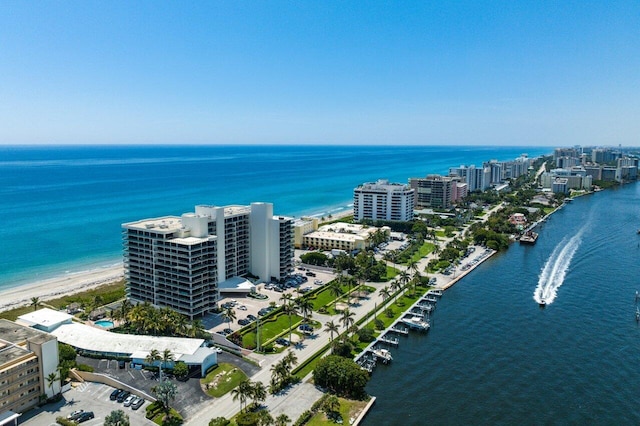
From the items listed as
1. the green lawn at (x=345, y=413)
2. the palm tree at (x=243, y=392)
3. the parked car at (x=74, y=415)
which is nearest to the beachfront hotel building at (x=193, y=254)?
the parked car at (x=74, y=415)

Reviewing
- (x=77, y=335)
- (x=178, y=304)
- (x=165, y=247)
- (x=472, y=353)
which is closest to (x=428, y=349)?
(x=472, y=353)

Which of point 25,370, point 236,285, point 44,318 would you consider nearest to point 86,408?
point 25,370

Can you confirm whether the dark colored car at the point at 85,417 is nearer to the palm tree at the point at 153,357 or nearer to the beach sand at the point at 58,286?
the palm tree at the point at 153,357

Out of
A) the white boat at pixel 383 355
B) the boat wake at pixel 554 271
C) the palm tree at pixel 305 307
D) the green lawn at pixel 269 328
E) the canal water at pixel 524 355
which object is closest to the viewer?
the canal water at pixel 524 355

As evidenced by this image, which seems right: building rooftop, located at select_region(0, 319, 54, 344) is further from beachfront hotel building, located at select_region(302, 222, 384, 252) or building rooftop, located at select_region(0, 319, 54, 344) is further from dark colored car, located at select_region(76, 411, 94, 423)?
beachfront hotel building, located at select_region(302, 222, 384, 252)

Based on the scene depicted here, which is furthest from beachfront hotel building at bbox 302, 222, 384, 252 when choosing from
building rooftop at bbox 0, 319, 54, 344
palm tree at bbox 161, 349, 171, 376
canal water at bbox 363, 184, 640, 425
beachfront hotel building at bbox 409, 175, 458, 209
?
building rooftop at bbox 0, 319, 54, 344

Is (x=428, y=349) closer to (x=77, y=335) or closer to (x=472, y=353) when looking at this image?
(x=472, y=353)
